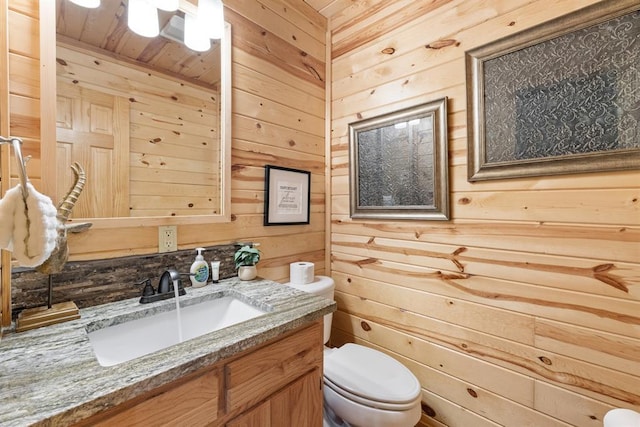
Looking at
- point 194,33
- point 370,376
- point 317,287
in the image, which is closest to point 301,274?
point 317,287

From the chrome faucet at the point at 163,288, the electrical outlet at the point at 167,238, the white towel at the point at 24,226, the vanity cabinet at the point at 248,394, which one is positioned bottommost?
the vanity cabinet at the point at 248,394

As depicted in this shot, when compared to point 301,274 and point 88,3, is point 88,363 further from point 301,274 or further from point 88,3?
point 88,3

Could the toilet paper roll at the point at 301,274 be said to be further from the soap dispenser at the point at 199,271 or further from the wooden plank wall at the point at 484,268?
the soap dispenser at the point at 199,271

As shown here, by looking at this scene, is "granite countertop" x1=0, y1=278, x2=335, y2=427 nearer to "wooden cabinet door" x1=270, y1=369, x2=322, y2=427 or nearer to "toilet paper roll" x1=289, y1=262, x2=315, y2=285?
"wooden cabinet door" x1=270, y1=369, x2=322, y2=427

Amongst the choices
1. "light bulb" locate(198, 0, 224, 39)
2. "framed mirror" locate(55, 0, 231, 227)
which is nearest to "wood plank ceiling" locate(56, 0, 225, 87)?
"framed mirror" locate(55, 0, 231, 227)

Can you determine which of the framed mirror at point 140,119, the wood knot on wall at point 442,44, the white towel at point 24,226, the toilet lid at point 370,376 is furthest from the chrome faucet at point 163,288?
the wood knot on wall at point 442,44

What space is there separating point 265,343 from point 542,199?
1196mm

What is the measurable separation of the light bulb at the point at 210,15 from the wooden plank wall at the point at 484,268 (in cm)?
87

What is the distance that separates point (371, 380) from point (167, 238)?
110cm

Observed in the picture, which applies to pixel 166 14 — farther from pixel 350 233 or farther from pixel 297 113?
pixel 350 233

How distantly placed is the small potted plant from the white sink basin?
0.55ft

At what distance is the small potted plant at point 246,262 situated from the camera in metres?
1.34

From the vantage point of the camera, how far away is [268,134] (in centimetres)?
157

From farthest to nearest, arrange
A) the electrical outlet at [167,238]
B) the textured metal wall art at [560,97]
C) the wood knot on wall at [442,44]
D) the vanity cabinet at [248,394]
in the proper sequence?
the wood knot on wall at [442,44] < the electrical outlet at [167,238] < the textured metal wall art at [560,97] < the vanity cabinet at [248,394]
